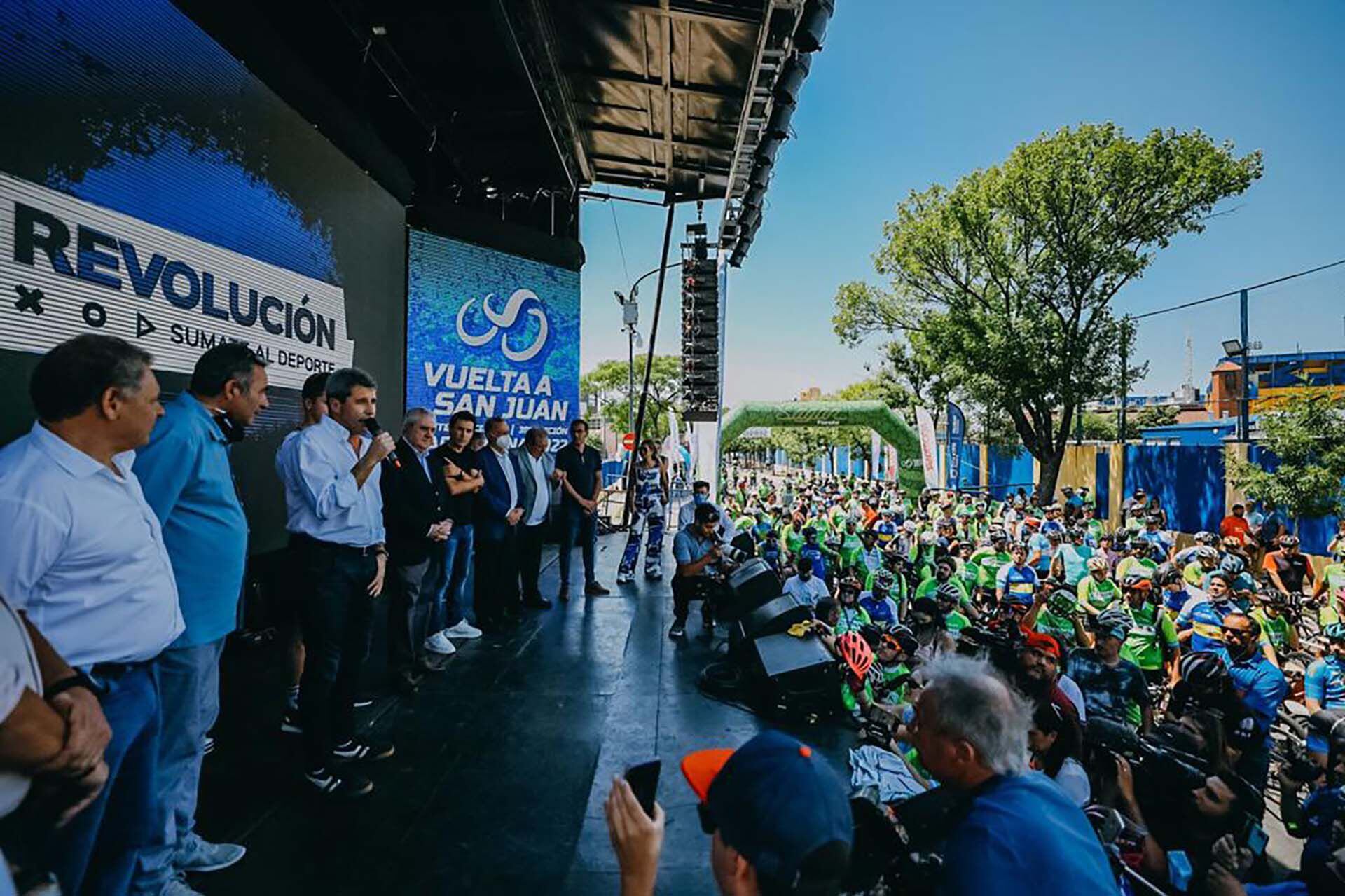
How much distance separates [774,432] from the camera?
2491 inches

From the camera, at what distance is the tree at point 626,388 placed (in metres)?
44.6

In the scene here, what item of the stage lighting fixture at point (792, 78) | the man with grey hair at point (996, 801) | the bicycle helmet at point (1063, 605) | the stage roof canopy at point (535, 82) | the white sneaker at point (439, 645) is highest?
the stage roof canopy at point (535, 82)

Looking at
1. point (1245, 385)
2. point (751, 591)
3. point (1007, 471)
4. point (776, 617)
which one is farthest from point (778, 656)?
point (1007, 471)

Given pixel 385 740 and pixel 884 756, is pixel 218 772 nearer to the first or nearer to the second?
pixel 385 740

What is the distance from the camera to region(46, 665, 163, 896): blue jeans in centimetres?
167

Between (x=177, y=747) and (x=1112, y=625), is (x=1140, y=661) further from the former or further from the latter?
(x=177, y=747)

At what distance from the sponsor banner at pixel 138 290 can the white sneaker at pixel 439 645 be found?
207cm

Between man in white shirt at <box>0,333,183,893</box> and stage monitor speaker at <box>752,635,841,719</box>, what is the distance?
3.01m

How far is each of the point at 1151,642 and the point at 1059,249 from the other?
50.1ft

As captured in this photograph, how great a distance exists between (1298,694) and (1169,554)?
4516 mm

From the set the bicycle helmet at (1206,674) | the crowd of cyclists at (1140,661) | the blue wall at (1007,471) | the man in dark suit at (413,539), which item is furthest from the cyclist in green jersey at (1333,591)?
the blue wall at (1007,471)

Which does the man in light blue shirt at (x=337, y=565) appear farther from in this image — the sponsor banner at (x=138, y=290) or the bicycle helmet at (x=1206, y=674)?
the bicycle helmet at (x=1206, y=674)

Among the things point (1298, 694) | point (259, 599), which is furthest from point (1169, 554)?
point (259, 599)

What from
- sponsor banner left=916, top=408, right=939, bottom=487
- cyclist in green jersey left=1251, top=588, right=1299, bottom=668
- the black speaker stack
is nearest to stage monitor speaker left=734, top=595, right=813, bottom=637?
the black speaker stack
